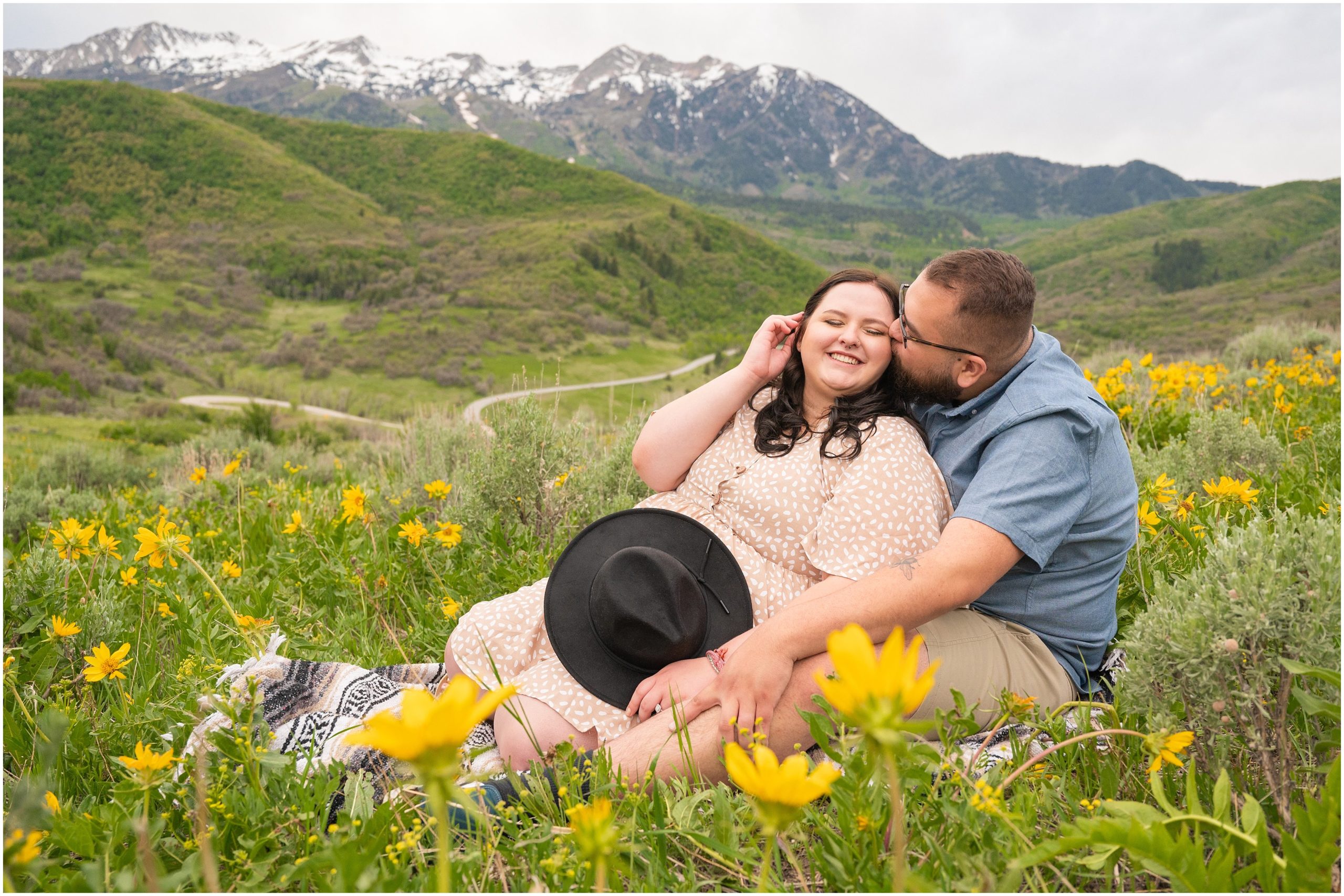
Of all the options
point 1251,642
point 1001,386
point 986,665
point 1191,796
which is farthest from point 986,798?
point 1001,386

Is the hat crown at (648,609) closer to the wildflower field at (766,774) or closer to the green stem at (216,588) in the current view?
the wildflower field at (766,774)

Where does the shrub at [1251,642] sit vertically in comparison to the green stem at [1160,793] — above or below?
above

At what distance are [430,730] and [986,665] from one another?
1620 millimetres

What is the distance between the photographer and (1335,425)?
12.0 feet

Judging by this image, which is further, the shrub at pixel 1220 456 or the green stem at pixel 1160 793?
the shrub at pixel 1220 456

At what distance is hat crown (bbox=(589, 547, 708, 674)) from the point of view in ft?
6.24

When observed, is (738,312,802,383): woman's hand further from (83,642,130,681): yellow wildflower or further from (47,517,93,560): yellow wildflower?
(47,517,93,560): yellow wildflower

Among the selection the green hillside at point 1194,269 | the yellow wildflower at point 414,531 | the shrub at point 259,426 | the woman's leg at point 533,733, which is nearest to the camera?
the woman's leg at point 533,733

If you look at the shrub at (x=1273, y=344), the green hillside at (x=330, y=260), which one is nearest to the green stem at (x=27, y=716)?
the shrub at (x=1273, y=344)

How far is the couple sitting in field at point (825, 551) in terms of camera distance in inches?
67.2

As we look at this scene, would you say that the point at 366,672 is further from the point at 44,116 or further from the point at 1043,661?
the point at 44,116

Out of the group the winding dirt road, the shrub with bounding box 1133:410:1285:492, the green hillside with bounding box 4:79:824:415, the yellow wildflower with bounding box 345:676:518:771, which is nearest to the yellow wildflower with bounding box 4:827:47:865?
the yellow wildflower with bounding box 345:676:518:771

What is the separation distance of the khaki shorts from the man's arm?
0.21 meters

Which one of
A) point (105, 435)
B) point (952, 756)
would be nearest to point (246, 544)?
point (952, 756)
